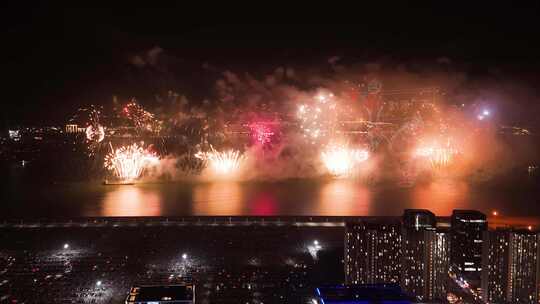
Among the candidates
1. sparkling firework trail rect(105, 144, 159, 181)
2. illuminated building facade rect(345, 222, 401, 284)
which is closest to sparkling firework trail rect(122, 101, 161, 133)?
sparkling firework trail rect(105, 144, 159, 181)

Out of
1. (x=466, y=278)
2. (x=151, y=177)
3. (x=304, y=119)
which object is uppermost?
A: (x=304, y=119)

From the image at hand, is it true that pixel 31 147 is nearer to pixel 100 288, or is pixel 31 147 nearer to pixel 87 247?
pixel 87 247

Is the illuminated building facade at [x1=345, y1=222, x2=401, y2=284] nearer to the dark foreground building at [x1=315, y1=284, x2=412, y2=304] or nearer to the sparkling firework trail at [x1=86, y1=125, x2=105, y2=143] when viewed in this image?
the dark foreground building at [x1=315, y1=284, x2=412, y2=304]

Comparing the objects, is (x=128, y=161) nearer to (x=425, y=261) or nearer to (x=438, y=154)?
(x=425, y=261)

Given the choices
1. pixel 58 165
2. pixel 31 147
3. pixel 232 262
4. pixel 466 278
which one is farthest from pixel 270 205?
pixel 31 147

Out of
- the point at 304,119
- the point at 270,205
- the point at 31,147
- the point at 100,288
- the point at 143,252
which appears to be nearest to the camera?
the point at 100,288

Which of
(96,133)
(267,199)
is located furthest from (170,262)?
(96,133)
